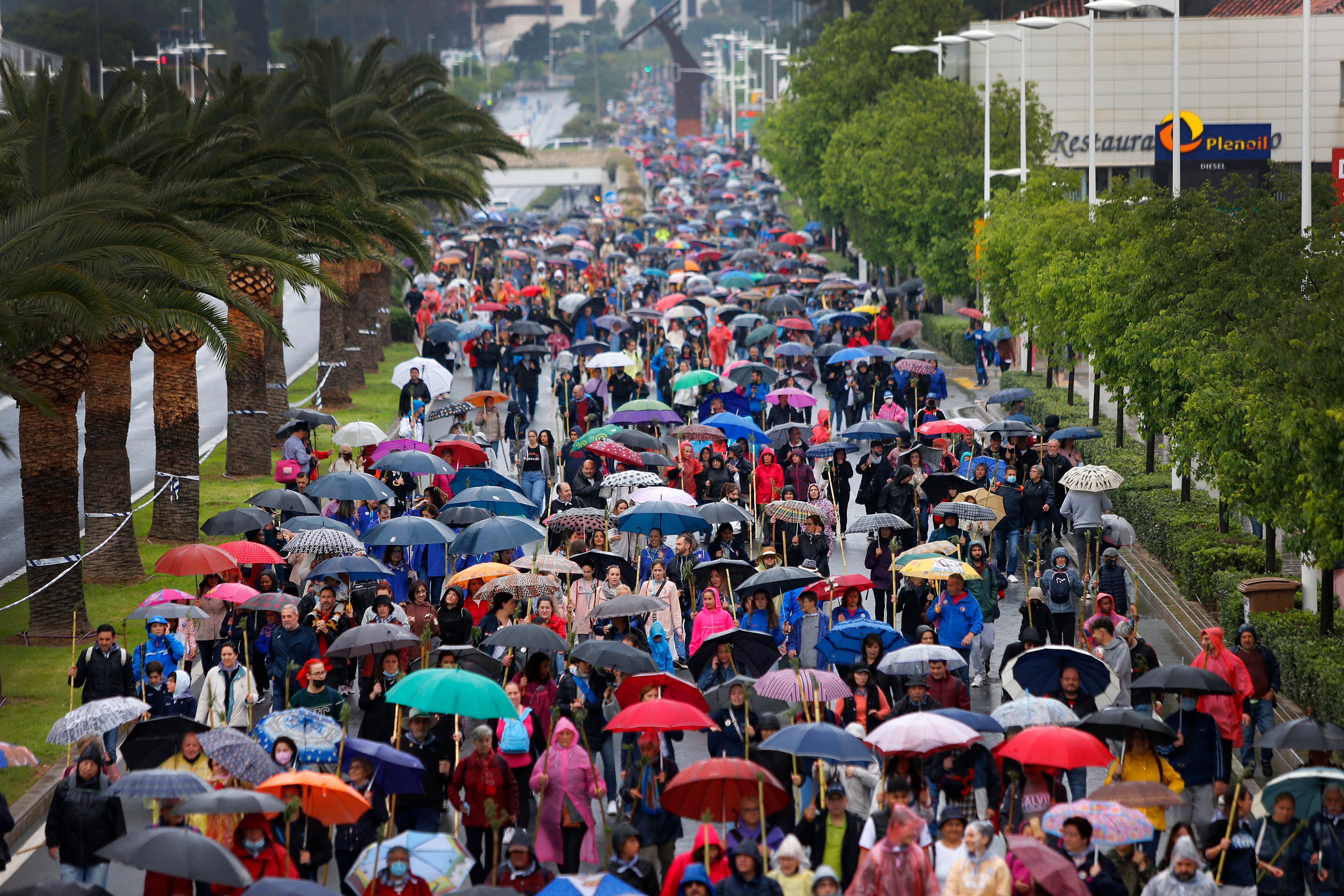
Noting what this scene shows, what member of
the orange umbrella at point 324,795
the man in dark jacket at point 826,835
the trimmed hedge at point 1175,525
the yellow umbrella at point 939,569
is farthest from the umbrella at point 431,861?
the trimmed hedge at point 1175,525

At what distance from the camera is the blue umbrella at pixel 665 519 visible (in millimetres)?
17609

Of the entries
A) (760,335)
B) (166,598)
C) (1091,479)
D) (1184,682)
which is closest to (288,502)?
(166,598)

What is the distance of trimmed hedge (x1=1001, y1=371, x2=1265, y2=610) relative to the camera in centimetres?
1842

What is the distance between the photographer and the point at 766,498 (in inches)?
832

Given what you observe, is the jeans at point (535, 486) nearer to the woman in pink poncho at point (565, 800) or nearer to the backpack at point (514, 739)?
the backpack at point (514, 739)

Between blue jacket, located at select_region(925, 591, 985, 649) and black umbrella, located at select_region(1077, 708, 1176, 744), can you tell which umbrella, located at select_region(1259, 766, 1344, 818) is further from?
blue jacket, located at select_region(925, 591, 985, 649)

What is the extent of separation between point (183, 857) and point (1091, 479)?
12.6 m

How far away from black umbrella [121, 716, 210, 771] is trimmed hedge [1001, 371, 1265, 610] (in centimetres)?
1075

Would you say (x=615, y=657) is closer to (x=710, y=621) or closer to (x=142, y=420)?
(x=710, y=621)

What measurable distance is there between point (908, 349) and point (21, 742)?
20.0 meters

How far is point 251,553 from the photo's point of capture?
16.5 m

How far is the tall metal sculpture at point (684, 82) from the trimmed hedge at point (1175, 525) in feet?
477

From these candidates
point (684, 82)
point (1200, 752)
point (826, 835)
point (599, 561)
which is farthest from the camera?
point (684, 82)

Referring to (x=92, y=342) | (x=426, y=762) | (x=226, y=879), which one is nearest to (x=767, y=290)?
(x=92, y=342)
